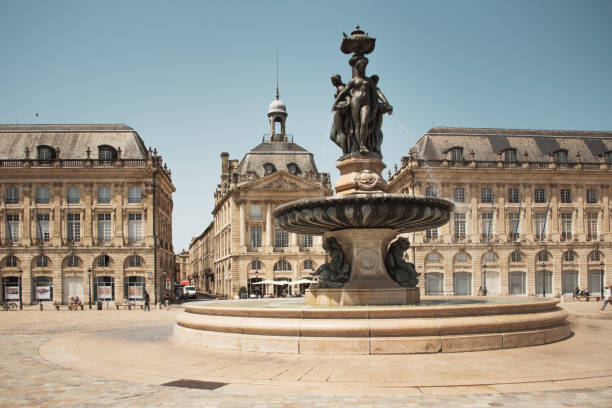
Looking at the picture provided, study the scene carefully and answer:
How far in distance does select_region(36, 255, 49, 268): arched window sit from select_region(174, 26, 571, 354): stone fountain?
41565 millimetres

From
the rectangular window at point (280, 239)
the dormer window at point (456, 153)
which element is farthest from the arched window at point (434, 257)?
the rectangular window at point (280, 239)

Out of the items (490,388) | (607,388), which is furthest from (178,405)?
(607,388)

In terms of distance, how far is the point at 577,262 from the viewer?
56750 mm

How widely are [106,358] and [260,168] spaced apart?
51.4m

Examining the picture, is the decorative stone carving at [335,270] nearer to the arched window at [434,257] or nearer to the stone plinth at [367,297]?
the stone plinth at [367,297]

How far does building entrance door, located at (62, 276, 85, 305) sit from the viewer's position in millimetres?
50250

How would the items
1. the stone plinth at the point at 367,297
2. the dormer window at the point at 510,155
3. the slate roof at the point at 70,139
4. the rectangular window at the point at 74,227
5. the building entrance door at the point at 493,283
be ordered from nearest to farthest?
the stone plinth at the point at 367,297, the rectangular window at the point at 74,227, the slate roof at the point at 70,139, the building entrance door at the point at 493,283, the dormer window at the point at 510,155

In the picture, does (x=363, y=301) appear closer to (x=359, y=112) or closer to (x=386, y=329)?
(x=386, y=329)

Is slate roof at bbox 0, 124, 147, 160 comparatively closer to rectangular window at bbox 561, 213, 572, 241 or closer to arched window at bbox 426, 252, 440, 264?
arched window at bbox 426, 252, 440, 264

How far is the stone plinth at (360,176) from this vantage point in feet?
47.0

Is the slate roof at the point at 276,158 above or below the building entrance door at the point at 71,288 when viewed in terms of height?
above

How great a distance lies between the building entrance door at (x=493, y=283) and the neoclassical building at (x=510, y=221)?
93mm

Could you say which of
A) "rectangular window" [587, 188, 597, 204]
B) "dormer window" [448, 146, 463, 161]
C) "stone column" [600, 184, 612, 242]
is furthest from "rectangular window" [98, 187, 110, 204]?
"stone column" [600, 184, 612, 242]

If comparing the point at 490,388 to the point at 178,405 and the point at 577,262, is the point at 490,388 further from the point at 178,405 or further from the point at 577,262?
the point at 577,262
